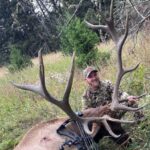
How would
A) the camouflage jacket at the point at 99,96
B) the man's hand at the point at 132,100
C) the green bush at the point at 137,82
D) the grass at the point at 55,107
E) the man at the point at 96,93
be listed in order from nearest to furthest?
the man's hand at the point at 132,100, the grass at the point at 55,107, the man at the point at 96,93, the camouflage jacket at the point at 99,96, the green bush at the point at 137,82

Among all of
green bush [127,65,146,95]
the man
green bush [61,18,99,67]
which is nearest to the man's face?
the man

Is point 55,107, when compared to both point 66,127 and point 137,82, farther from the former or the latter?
point 66,127

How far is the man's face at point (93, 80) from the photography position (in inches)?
227

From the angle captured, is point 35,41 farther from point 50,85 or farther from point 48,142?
point 48,142

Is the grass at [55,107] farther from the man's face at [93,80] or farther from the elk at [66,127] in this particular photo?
the man's face at [93,80]

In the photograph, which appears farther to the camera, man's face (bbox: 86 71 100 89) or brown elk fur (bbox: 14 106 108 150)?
man's face (bbox: 86 71 100 89)

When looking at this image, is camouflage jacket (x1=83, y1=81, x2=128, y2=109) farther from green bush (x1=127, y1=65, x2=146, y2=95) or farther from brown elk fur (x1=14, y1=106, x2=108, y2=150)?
green bush (x1=127, y1=65, x2=146, y2=95)

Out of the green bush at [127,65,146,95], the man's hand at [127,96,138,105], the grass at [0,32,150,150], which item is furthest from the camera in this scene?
the green bush at [127,65,146,95]

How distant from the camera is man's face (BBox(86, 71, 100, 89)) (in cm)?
578

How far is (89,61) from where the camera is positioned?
1333 centimetres

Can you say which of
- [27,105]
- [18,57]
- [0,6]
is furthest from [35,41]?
[27,105]

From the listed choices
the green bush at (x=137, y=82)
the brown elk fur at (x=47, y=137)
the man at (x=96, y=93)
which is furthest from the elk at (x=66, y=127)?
the green bush at (x=137, y=82)

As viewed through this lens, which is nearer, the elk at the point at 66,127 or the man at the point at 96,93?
the elk at the point at 66,127

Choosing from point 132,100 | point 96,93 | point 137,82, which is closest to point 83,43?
point 137,82
